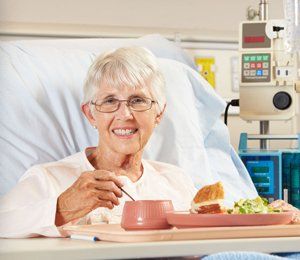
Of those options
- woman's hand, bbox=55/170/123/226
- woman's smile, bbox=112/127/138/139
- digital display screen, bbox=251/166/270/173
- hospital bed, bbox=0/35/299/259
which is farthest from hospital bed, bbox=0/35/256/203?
woman's hand, bbox=55/170/123/226

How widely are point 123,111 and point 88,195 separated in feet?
1.24

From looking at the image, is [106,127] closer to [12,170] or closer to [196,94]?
[12,170]

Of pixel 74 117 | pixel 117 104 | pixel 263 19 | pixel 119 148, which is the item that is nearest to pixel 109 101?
pixel 117 104

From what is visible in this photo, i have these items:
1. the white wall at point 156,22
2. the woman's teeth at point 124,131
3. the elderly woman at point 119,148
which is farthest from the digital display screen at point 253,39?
the woman's teeth at point 124,131

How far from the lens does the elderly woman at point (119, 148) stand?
1.93 m

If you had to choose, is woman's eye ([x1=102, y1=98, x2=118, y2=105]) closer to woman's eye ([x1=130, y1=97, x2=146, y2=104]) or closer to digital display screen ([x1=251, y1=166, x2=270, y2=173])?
woman's eye ([x1=130, y1=97, x2=146, y2=104])

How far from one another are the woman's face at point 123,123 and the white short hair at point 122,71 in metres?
0.02

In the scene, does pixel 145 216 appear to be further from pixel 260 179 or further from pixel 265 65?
pixel 265 65

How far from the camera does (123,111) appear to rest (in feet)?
6.68

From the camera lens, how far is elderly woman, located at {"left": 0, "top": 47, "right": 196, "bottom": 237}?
1.93 meters

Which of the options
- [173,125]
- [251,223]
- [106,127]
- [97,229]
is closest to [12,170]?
[106,127]

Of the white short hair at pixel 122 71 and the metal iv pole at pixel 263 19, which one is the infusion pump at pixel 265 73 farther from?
the white short hair at pixel 122 71

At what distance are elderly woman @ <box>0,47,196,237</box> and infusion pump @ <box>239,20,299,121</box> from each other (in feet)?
2.10

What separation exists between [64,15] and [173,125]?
0.72 metres
